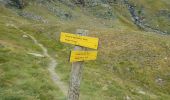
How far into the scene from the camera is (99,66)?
55875 mm

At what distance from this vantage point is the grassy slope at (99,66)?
117 feet

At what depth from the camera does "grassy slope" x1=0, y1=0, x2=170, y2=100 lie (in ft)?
117

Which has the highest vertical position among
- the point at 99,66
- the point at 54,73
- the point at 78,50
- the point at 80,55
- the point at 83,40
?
the point at 83,40

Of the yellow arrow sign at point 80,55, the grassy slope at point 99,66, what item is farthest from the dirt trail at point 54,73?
the yellow arrow sign at point 80,55

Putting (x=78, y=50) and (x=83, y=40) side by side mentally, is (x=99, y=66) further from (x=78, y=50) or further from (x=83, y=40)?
(x=83, y=40)

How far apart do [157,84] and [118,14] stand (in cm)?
9138

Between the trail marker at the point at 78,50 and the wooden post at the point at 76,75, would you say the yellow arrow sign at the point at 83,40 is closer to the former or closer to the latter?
the trail marker at the point at 78,50

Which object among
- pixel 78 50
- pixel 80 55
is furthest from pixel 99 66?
pixel 80 55

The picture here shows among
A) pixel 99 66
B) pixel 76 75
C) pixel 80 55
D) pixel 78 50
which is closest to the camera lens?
pixel 80 55

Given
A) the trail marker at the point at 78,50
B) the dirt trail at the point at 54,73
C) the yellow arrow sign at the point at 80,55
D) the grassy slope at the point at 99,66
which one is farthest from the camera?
the dirt trail at the point at 54,73

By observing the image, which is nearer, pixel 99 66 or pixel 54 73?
Answer: pixel 54 73

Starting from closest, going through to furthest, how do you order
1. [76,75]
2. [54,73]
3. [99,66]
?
1. [76,75]
2. [54,73]
3. [99,66]

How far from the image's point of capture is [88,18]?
121125 millimetres

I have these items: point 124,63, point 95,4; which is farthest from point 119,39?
point 95,4
